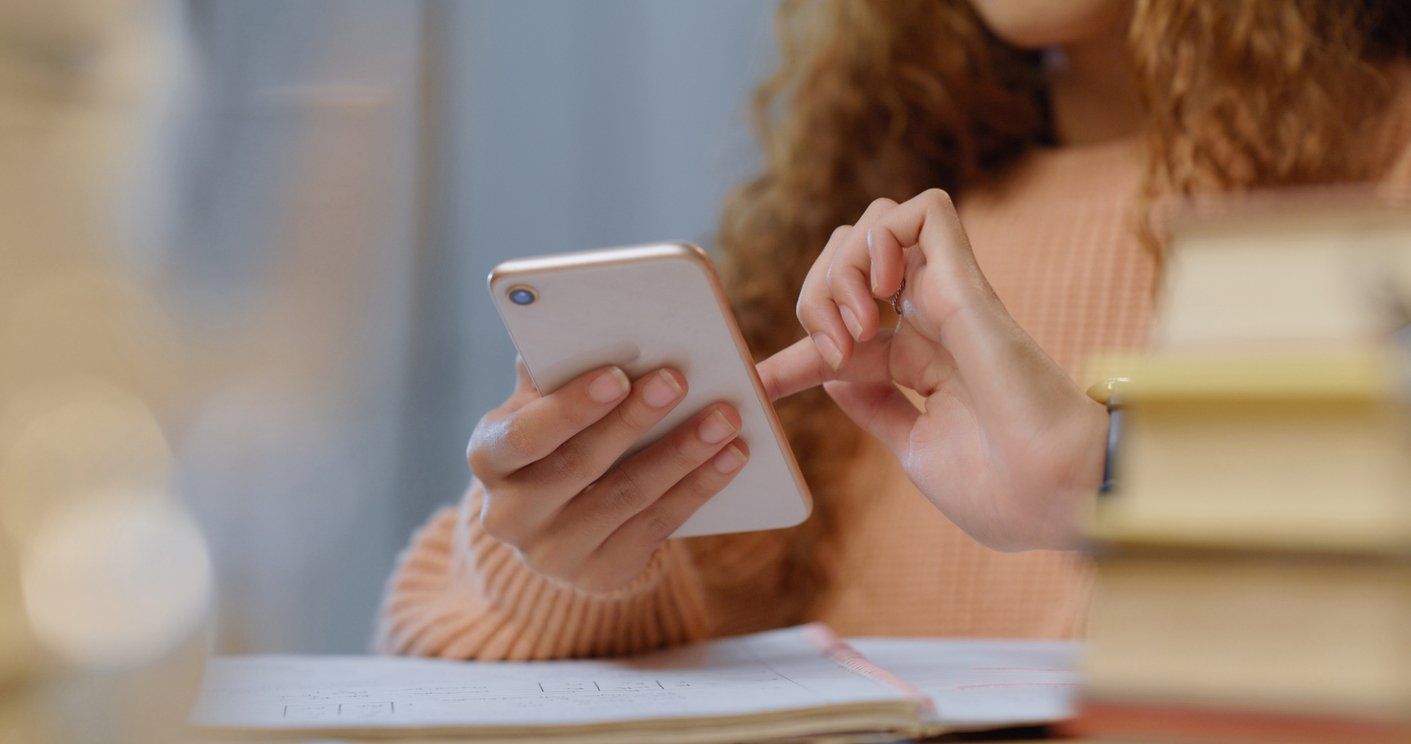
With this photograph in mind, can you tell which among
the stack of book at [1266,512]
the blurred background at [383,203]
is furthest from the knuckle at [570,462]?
the blurred background at [383,203]

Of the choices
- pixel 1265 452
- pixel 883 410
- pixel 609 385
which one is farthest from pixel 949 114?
pixel 1265 452

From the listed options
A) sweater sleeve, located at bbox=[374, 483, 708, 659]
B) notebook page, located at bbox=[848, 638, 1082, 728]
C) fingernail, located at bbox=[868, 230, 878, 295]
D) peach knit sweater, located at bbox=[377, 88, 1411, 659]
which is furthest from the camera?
peach knit sweater, located at bbox=[377, 88, 1411, 659]

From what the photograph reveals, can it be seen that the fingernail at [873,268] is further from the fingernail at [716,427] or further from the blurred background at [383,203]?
the blurred background at [383,203]

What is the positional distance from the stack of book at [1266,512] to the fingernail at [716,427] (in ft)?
0.99

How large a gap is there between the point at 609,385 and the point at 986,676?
21 cm

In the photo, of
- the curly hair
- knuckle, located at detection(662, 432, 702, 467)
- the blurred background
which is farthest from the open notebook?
the blurred background

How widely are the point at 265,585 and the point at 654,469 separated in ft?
2.36

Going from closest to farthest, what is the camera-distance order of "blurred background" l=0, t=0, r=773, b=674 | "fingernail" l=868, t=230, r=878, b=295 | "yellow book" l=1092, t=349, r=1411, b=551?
"yellow book" l=1092, t=349, r=1411, b=551 < "fingernail" l=868, t=230, r=878, b=295 < "blurred background" l=0, t=0, r=773, b=674

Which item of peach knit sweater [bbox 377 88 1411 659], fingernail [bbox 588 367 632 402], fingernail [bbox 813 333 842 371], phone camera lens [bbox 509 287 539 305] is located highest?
phone camera lens [bbox 509 287 539 305]

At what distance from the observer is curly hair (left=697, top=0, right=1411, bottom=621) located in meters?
0.88

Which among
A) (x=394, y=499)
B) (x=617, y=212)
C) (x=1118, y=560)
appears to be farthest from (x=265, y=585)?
(x=1118, y=560)

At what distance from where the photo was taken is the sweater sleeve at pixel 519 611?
672 millimetres

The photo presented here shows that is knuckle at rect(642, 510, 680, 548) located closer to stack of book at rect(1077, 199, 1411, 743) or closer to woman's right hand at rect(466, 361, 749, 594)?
woman's right hand at rect(466, 361, 749, 594)

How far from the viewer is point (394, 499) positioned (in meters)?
1.43
